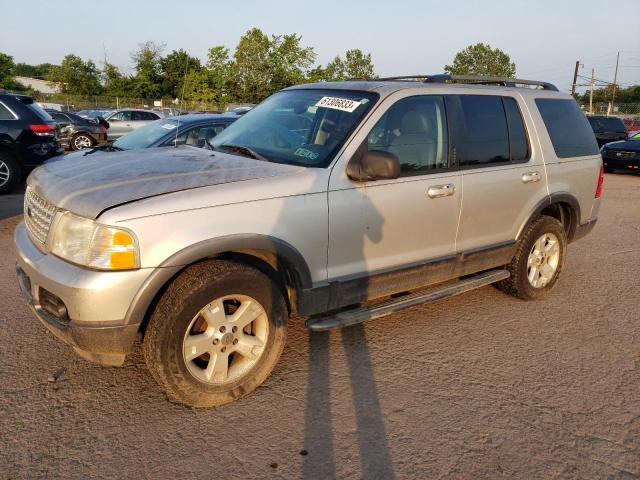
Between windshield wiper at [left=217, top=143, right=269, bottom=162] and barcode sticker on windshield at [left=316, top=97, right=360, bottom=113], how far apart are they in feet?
2.05

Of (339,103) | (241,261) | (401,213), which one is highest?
(339,103)

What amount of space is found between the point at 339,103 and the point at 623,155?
576 inches

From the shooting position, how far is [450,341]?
4.09m

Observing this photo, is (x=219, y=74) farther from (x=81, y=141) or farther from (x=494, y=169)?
(x=494, y=169)

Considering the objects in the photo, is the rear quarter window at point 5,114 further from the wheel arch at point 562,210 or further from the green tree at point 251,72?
the green tree at point 251,72

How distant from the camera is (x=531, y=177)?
4.58 metres

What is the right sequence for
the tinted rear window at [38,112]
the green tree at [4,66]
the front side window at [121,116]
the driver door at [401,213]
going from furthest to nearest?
the green tree at [4,66] → the front side window at [121,116] → the tinted rear window at [38,112] → the driver door at [401,213]

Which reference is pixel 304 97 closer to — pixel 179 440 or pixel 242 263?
pixel 242 263

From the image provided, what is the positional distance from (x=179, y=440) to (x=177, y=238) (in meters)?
1.05

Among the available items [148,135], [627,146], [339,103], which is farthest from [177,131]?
[627,146]

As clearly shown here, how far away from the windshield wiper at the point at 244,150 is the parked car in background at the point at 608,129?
64.6 feet

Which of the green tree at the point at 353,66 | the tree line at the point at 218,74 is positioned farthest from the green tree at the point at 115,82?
the green tree at the point at 353,66

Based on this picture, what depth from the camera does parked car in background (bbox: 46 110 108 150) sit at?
59.4 feet

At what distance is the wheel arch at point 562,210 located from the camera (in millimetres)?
4711
